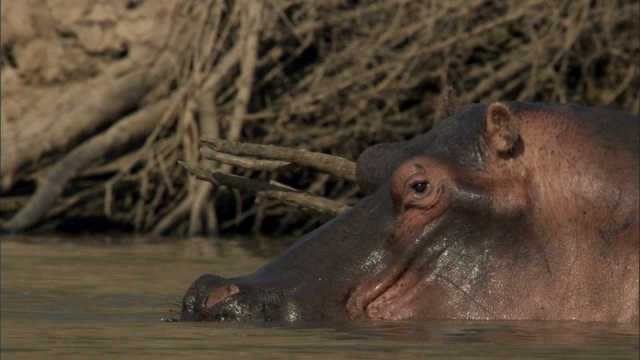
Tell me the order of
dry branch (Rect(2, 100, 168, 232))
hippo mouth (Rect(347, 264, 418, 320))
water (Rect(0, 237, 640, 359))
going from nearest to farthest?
1. water (Rect(0, 237, 640, 359))
2. hippo mouth (Rect(347, 264, 418, 320))
3. dry branch (Rect(2, 100, 168, 232))

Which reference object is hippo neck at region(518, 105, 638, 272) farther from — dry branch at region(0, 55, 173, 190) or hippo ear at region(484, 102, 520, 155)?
dry branch at region(0, 55, 173, 190)

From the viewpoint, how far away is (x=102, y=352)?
4309mm

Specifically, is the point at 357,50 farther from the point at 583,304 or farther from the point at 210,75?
the point at 583,304

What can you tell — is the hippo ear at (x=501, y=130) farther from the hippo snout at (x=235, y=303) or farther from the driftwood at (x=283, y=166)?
the driftwood at (x=283, y=166)

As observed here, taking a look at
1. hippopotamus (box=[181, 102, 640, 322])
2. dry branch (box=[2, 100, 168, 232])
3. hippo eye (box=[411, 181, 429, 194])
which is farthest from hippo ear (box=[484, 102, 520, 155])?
dry branch (box=[2, 100, 168, 232])

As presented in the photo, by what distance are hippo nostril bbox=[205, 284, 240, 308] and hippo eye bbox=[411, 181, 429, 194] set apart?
2.02 ft

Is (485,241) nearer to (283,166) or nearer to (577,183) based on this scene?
(577,183)

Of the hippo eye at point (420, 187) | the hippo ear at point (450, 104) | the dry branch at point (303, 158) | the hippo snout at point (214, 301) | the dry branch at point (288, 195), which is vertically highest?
the hippo ear at point (450, 104)

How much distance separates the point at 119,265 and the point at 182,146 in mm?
3789

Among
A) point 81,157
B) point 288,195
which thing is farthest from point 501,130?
point 81,157

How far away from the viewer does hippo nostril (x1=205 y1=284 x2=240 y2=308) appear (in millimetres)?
4770

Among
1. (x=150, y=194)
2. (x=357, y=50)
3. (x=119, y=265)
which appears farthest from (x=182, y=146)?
(x=119, y=265)

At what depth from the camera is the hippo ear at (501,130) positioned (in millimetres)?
4887

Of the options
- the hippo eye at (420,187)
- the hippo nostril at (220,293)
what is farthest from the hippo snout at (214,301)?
the hippo eye at (420,187)
